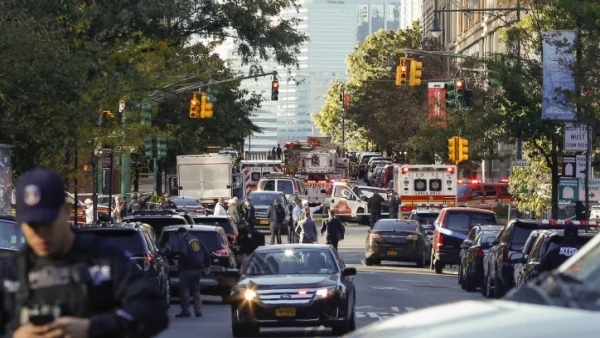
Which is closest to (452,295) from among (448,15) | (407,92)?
(407,92)

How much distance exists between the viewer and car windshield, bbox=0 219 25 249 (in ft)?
66.4

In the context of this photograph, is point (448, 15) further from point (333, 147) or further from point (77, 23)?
point (77, 23)

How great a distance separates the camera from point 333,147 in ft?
316

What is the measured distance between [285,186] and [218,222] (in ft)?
111

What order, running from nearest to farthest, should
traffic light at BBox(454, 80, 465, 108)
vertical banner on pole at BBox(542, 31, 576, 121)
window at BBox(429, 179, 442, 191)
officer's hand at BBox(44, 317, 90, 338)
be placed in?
officer's hand at BBox(44, 317, 90, 338) → vertical banner on pole at BBox(542, 31, 576, 121) → traffic light at BBox(454, 80, 465, 108) → window at BBox(429, 179, 442, 191)

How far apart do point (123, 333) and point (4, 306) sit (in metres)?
0.52

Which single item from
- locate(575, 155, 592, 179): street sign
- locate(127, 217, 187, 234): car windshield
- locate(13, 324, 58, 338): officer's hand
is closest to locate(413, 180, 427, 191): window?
locate(575, 155, 592, 179): street sign

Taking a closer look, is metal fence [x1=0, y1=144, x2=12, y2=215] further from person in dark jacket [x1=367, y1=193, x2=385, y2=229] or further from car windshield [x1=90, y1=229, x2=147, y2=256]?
person in dark jacket [x1=367, y1=193, x2=385, y2=229]

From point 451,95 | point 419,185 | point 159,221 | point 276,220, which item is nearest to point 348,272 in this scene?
point 159,221

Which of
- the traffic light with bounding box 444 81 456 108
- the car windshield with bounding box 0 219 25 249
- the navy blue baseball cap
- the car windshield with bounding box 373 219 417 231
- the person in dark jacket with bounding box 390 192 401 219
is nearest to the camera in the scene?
the navy blue baseball cap

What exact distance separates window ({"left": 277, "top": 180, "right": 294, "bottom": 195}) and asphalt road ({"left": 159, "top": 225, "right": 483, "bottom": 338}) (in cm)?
2104

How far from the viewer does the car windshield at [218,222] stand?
3419cm

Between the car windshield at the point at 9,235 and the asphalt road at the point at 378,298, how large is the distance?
8.12ft

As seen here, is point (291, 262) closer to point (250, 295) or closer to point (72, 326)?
point (250, 295)
